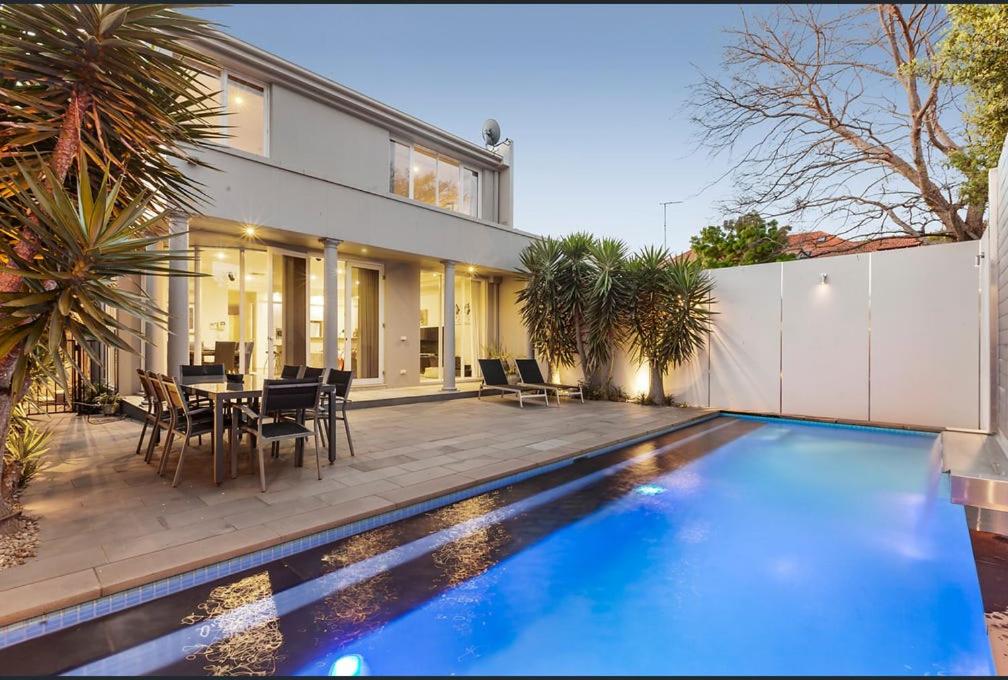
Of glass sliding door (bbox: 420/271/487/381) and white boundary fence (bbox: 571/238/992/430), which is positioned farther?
glass sliding door (bbox: 420/271/487/381)

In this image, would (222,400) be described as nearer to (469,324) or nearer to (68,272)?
(68,272)

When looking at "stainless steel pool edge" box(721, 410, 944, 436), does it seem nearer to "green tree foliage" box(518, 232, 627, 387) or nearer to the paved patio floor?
"green tree foliage" box(518, 232, 627, 387)

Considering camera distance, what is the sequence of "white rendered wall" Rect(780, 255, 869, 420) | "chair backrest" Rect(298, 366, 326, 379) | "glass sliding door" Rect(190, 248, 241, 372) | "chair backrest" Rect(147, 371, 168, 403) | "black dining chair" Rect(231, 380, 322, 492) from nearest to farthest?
"black dining chair" Rect(231, 380, 322, 492)
"chair backrest" Rect(147, 371, 168, 403)
"chair backrest" Rect(298, 366, 326, 379)
"white rendered wall" Rect(780, 255, 869, 420)
"glass sliding door" Rect(190, 248, 241, 372)

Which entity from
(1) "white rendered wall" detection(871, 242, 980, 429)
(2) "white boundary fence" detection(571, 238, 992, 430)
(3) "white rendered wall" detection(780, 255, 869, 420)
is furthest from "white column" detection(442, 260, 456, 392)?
(1) "white rendered wall" detection(871, 242, 980, 429)

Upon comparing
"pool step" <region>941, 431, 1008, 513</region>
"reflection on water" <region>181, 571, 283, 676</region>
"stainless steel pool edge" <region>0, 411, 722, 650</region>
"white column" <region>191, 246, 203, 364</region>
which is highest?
"white column" <region>191, 246, 203, 364</region>

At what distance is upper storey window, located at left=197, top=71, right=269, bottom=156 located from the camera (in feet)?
28.3

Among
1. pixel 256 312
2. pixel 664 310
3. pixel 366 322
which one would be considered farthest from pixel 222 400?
pixel 664 310

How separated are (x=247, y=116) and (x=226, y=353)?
4.64m

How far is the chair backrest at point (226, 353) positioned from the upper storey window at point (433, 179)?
5.11 metres

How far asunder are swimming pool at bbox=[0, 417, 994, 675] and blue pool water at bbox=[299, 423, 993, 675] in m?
0.01

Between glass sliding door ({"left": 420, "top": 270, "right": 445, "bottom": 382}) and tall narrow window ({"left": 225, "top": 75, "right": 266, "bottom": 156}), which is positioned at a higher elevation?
tall narrow window ({"left": 225, "top": 75, "right": 266, "bottom": 156})

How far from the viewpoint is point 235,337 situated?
9.26 metres

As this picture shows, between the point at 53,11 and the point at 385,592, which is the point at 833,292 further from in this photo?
the point at 53,11

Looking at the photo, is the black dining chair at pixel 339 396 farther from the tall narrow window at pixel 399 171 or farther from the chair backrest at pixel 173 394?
the tall narrow window at pixel 399 171
